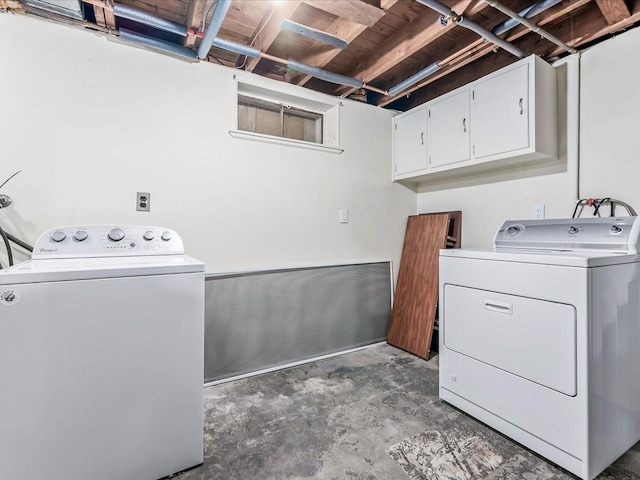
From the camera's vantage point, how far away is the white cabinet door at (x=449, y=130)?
97.6 inches

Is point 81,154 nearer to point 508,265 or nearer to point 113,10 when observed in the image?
point 113,10

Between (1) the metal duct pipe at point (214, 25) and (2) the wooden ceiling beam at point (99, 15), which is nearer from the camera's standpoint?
(1) the metal duct pipe at point (214, 25)

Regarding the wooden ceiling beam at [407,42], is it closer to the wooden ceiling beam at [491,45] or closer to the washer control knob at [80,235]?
the wooden ceiling beam at [491,45]

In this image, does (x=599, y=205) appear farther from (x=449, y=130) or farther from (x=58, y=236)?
(x=58, y=236)

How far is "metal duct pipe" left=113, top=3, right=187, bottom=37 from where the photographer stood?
1.78 m

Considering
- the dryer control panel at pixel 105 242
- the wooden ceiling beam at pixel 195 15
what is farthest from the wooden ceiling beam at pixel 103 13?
the dryer control panel at pixel 105 242

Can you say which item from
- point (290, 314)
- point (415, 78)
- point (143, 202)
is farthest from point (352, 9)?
point (290, 314)

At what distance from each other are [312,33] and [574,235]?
195 cm

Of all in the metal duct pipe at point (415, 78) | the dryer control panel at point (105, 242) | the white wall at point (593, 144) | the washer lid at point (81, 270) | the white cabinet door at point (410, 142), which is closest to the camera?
the washer lid at point (81, 270)

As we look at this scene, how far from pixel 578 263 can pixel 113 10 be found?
2.65m

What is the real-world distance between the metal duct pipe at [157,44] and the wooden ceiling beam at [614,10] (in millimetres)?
2498

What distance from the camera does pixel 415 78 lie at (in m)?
2.59

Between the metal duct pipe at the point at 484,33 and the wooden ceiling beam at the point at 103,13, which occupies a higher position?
the wooden ceiling beam at the point at 103,13

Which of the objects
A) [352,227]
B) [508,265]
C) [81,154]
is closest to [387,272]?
[352,227]
